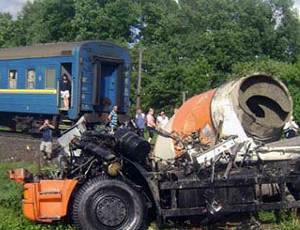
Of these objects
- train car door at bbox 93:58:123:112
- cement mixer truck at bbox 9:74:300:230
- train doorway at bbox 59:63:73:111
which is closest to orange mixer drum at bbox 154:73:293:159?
cement mixer truck at bbox 9:74:300:230

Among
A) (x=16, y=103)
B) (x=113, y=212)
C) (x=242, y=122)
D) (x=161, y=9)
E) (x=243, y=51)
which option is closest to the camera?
(x=113, y=212)

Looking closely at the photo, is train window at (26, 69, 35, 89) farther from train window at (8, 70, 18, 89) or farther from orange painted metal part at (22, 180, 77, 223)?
orange painted metal part at (22, 180, 77, 223)

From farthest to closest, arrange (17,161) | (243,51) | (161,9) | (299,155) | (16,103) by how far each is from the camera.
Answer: (161,9) < (243,51) < (16,103) < (17,161) < (299,155)

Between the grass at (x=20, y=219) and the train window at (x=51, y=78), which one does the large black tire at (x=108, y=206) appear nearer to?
the grass at (x=20, y=219)

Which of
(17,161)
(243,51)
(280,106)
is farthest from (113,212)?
(243,51)

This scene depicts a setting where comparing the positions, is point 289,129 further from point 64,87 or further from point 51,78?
point 51,78

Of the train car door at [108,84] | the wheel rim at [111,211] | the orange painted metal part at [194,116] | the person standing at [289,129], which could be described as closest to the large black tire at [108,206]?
the wheel rim at [111,211]

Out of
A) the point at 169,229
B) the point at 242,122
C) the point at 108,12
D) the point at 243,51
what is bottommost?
the point at 169,229

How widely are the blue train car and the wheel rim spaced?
1480 centimetres

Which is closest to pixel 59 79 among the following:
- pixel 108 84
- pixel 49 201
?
pixel 108 84

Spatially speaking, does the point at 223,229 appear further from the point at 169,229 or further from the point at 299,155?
the point at 299,155

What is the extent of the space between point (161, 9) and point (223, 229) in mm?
53925

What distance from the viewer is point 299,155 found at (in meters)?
7.71

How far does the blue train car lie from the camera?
21.9 metres
